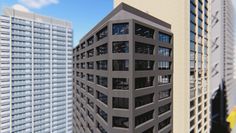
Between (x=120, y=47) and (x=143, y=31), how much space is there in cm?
543

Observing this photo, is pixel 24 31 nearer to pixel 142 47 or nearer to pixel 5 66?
pixel 5 66

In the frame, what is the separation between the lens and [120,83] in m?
27.6

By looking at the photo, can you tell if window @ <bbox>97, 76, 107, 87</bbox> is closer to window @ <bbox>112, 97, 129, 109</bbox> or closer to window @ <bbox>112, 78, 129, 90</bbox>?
window @ <bbox>112, 78, 129, 90</bbox>

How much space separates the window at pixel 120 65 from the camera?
1067 inches

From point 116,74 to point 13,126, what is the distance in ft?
294

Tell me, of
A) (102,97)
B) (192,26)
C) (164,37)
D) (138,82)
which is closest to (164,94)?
(138,82)

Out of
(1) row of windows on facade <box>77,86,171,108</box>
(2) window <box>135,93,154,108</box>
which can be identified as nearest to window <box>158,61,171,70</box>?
(1) row of windows on facade <box>77,86,171,108</box>

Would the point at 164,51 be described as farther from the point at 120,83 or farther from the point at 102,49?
the point at 120,83

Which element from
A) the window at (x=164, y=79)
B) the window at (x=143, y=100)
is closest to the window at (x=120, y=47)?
the window at (x=143, y=100)

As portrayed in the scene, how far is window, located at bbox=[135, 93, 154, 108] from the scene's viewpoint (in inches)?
1112

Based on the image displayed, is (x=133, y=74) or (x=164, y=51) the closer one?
(x=133, y=74)

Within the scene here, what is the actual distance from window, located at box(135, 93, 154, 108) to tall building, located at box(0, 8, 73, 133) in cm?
8514

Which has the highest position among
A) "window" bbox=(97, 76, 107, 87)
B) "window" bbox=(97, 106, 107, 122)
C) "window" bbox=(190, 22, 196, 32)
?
"window" bbox=(190, 22, 196, 32)

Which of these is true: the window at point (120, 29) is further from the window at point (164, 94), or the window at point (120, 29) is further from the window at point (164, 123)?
the window at point (164, 123)
